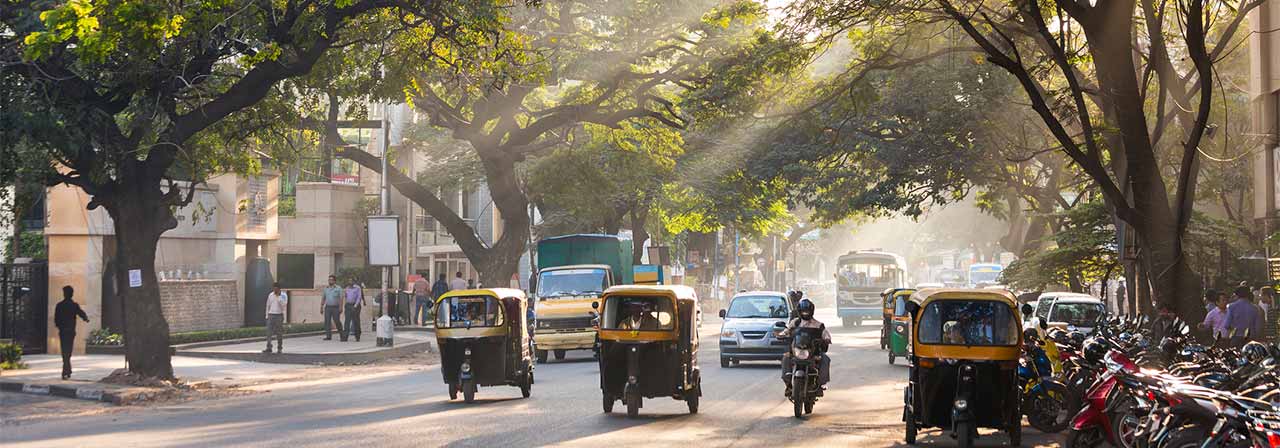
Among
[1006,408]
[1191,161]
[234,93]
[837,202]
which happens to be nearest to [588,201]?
[837,202]

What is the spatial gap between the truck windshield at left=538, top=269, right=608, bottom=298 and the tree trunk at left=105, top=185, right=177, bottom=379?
396 inches

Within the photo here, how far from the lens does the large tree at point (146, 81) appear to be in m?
20.1

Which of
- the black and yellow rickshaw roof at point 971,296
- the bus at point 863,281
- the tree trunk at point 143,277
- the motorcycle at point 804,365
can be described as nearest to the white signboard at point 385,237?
the tree trunk at point 143,277

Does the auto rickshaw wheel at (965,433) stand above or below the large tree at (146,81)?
below

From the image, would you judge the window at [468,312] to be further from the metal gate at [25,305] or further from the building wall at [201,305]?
the building wall at [201,305]

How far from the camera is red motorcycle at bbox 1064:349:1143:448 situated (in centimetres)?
1250

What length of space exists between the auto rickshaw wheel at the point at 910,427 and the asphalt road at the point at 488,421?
0.32m

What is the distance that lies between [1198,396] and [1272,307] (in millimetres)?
18248

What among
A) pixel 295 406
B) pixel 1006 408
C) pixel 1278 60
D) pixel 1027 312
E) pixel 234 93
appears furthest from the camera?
pixel 1278 60

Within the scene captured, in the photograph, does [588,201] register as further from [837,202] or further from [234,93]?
[234,93]

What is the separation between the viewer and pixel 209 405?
66.7ft

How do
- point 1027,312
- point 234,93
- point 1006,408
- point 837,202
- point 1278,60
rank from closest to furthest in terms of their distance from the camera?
point 1006,408, point 1027,312, point 234,93, point 1278,60, point 837,202

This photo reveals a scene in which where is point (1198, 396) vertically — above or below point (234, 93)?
below

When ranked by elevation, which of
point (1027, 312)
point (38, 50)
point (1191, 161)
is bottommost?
point (1027, 312)
